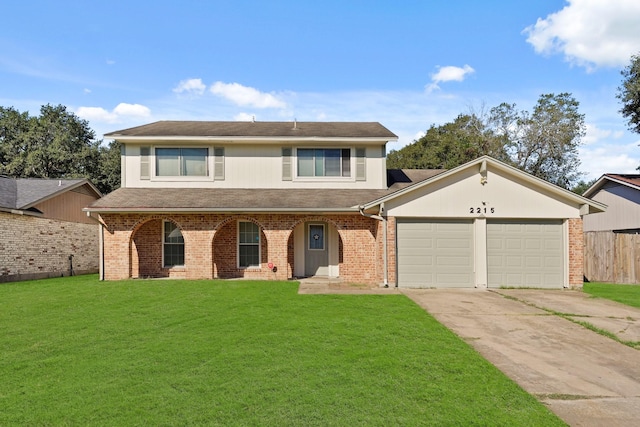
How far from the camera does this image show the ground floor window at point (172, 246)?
48.5 ft

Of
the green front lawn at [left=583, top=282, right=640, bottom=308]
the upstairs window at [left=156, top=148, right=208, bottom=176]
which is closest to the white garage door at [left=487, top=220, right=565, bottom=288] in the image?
the green front lawn at [left=583, top=282, right=640, bottom=308]

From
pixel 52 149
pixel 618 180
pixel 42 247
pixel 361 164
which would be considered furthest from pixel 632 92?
pixel 52 149

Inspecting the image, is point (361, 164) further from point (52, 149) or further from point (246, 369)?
point (52, 149)

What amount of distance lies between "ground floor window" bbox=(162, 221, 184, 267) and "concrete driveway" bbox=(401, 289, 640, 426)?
29.0 ft

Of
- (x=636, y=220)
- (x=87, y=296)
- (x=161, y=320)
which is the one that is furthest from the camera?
(x=636, y=220)

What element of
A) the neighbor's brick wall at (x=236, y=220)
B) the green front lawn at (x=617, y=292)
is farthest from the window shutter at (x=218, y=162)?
the green front lawn at (x=617, y=292)

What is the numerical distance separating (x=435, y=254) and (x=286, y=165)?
6666 millimetres

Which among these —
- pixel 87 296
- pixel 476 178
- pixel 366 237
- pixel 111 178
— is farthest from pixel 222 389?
pixel 111 178

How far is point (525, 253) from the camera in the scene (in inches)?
492

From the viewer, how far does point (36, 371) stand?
517 cm

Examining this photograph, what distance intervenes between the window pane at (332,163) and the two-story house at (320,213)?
6 centimetres

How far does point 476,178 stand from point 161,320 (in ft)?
32.9

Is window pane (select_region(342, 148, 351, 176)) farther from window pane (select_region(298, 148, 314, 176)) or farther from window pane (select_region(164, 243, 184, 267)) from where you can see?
window pane (select_region(164, 243, 184, 267))

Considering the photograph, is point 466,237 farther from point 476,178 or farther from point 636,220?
point 636,220
